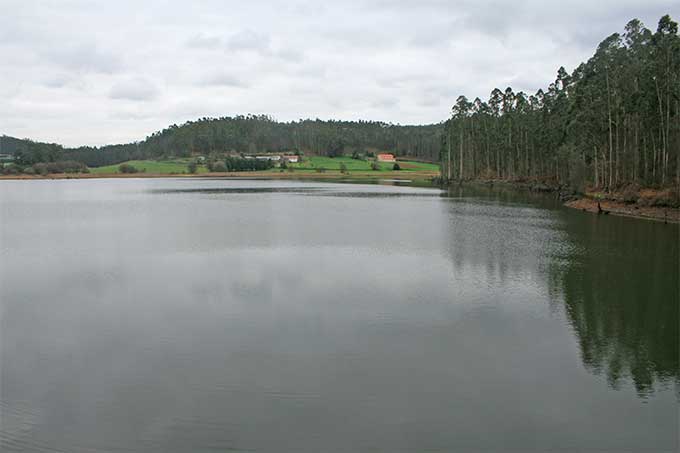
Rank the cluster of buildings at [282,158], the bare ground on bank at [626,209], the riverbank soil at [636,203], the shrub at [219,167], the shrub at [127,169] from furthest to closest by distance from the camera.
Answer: the cluster of buildings at [282,158] → the shrub at [127,169] → the shrub at [219,167] → the riverbank soil at [636,203] → the bare ground on bank at [626,209]

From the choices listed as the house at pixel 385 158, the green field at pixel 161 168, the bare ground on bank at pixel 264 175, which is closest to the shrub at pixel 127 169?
the bare ground on bank at pixel 264 175

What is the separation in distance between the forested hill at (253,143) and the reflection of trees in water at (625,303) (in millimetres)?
129604

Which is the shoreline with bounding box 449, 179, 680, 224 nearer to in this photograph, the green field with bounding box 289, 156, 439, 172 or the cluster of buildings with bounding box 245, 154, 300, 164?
the green field with bounding box 289, 156, 439, 172

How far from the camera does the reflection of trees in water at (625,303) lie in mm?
10209

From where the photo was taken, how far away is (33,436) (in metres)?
7.62

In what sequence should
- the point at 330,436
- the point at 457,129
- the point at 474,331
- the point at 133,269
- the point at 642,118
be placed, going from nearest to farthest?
the point at 330,436 → the point at 474,331 → the point at 133,269 → the point at 642,118 → the point at 457,129

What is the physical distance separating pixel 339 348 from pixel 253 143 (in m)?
157

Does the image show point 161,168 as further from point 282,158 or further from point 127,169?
point 282,158

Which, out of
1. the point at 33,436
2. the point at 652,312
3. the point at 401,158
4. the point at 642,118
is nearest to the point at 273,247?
the point at 652,312

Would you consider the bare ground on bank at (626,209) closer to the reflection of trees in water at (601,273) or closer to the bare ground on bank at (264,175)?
the reflection of trees in water at (601,273)

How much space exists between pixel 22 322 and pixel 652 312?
14.7m

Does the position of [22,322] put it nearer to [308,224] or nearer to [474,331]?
[474,331]

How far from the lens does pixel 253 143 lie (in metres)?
164

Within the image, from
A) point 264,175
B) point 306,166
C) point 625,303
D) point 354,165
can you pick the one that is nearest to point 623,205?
point 625,303
